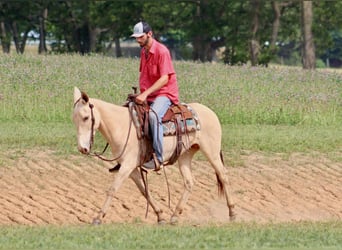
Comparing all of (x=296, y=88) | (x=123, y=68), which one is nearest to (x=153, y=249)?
(x=296, y=88)

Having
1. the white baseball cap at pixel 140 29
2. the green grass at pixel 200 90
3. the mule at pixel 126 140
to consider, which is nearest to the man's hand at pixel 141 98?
the mule at pixel 126 140

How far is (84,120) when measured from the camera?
1316 centimetres

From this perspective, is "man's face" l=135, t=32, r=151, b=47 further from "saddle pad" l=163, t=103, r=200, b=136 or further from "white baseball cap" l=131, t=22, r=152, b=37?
"saddle pad" l=163, t=103, r=200, b=136

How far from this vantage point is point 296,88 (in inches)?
1144

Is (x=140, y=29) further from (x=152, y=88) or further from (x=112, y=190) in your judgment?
(x=112, y=190)

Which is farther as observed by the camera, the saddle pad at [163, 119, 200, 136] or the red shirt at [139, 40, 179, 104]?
the saddle pad at [163, 119, 200, 136]

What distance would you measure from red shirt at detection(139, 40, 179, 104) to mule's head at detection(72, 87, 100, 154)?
3.77ft

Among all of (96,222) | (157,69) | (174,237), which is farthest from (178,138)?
(174,237)

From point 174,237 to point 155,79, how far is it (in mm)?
2886

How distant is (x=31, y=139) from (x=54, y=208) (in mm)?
5094

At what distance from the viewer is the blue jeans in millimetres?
13891

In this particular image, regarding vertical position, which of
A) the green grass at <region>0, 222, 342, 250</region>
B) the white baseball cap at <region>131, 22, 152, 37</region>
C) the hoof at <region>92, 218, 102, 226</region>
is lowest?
the hoof at <region>92, 218, 102, 226</region>

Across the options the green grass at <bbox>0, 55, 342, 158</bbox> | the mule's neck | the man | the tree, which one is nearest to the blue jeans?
the man

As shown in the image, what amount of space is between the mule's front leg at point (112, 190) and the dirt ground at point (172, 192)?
69.4 inches
